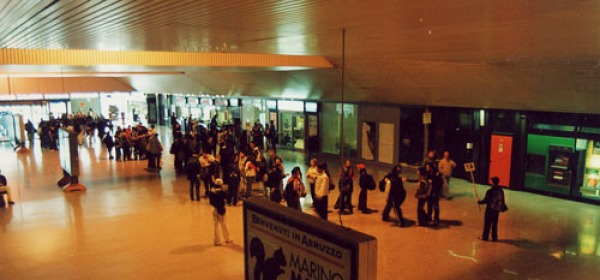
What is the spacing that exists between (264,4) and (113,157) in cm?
1876

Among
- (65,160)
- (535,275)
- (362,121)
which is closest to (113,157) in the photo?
(65,160)

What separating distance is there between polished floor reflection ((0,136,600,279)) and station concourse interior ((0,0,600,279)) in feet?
0.16

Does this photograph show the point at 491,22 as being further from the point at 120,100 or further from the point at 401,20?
the point at 120,100

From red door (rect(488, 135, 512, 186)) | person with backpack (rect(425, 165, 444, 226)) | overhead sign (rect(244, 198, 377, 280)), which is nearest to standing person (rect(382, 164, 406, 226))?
person with backpack (rect(425, 165, 444, 226))

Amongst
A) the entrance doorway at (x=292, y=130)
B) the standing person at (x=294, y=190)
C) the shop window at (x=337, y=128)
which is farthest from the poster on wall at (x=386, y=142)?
the standing person at (x=294, y=190)

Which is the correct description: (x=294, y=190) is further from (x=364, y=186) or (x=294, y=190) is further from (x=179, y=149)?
(x=179, y=149)

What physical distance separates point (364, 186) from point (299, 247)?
7.74 m

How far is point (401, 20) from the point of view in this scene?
4.65m

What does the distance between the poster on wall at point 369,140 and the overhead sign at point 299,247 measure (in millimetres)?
14535

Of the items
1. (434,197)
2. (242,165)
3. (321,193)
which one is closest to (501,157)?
(434,197)

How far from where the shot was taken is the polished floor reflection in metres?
7.92

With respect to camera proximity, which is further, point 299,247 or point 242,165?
point 242,165

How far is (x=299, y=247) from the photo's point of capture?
3439mm

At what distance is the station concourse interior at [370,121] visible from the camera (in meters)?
4.83
